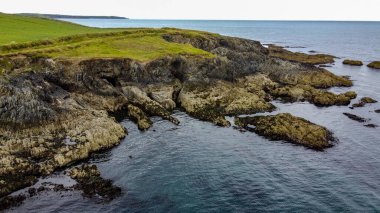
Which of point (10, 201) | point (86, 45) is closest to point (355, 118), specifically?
point (86, 45)

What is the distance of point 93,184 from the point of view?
3719cm

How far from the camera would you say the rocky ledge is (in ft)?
142

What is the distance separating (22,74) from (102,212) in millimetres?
30964

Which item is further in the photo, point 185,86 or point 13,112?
point 185,86

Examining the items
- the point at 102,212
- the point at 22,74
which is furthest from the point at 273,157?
the point at 22,74

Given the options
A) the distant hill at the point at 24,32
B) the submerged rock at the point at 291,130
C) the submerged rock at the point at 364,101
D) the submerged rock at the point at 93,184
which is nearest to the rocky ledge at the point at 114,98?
the submerged rock at the point at 291,130

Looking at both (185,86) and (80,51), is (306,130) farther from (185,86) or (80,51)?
(80,51)

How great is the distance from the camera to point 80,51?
69.7 m

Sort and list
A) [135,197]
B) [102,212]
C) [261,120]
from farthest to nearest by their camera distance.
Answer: [261,120] → [135,197] → [102,212]

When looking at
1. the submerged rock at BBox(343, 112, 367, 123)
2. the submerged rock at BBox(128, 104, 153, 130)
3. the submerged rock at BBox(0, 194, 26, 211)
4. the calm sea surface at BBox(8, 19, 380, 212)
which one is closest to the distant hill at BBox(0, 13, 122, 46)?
the submerged rock at BBox(128, 104, 153, 130)

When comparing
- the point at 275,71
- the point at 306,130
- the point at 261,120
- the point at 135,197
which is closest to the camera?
the point at 135,197

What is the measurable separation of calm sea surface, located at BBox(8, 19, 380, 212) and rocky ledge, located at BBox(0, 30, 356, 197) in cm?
269

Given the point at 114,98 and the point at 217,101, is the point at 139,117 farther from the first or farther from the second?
the point at 217,101

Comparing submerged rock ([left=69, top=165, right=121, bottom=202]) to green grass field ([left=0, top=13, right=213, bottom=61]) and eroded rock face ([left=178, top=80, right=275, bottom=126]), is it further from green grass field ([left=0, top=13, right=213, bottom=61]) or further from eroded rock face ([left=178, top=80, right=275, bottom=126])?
green grass field ([left=0, top=13, right=213, bottom=61])
